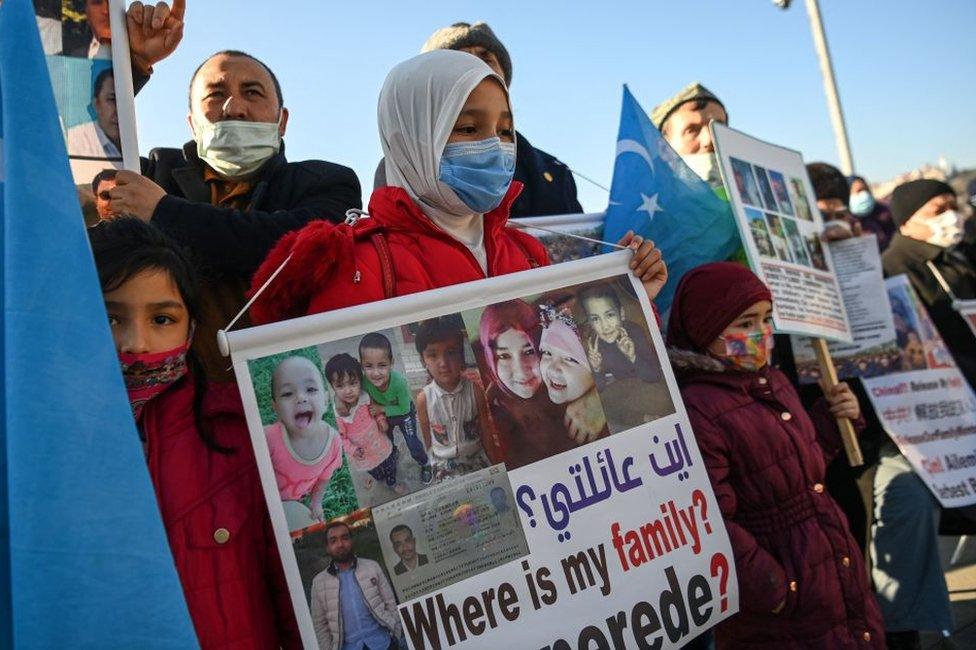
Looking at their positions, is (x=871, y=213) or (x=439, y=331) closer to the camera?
(x=439, y=331)

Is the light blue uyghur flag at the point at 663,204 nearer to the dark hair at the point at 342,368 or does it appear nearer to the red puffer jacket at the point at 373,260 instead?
the red puffer jacket at the point at 373,260

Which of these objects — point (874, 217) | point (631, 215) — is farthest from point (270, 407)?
point (874, 217)

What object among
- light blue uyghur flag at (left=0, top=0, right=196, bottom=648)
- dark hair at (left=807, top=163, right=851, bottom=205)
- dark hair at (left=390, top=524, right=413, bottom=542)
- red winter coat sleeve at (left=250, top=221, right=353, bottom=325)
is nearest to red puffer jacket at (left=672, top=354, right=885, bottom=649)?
dark hair at (left=390, top=524, right=413, bottom=542)

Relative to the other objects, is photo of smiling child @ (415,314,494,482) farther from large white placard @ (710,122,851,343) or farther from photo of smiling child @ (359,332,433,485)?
large white placard @ (710,122,851,343)

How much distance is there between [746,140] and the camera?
336 cm

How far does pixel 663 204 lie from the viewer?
10.0 feet

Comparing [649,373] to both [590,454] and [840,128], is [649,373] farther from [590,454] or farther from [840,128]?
[840,128]

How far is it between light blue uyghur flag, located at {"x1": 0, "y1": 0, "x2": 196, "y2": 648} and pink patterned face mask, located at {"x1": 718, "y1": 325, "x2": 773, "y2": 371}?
1.95 meters

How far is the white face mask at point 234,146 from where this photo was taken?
271 centimetres

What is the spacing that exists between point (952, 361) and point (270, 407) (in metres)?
3.43

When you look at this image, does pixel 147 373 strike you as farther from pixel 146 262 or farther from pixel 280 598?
pixel 280 598

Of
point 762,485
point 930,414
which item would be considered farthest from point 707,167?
point 762,485

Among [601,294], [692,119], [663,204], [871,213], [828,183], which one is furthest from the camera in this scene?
[871,213]

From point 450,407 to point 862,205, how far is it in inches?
241
